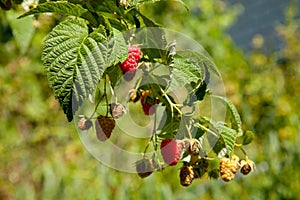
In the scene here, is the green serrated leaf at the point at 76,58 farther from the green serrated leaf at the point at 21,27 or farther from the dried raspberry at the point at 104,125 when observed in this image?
the green serrated leaf at the point at 21,27

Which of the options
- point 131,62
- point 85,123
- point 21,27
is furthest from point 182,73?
point 21,27

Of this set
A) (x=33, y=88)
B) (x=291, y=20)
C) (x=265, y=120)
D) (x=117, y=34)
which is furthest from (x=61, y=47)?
(x=291, y=20)

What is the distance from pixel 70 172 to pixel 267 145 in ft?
3.26

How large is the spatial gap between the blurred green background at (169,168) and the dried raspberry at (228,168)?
99 centimetres

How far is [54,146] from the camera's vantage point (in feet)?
11.4

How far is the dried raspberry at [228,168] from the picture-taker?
73cm

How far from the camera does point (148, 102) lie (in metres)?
0.76

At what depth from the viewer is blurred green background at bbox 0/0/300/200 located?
249 cm

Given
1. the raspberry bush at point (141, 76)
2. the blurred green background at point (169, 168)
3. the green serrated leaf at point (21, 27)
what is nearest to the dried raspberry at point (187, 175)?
the raspberry bush at point (141, 76)

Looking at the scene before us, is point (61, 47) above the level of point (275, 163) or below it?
above

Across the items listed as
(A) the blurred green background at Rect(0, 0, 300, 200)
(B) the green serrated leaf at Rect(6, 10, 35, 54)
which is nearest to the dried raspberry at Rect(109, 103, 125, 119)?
(B) the green serrated leaf at Rect(6, 10, 35, 54)

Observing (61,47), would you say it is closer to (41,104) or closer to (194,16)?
(41,104)

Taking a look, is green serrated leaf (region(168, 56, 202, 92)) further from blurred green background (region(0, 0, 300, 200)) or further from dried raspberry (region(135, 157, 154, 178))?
blurred green background (region(0, 0, 300, 200))

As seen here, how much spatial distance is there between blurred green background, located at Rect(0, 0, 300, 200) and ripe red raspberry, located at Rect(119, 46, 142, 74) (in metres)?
0.98
